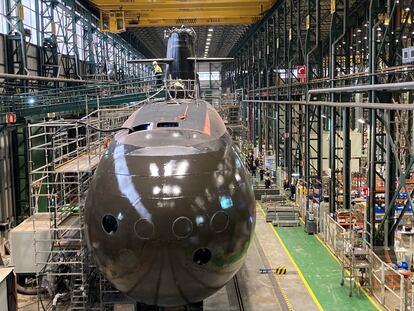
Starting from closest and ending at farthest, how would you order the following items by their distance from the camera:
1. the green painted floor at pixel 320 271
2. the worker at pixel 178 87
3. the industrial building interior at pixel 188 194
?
1. the industrial building interior at pixel 188 194
2. the green painted floor at pixel 320 271
3. the worker at pixel 178 87

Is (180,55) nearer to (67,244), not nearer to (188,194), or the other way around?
(67,244)

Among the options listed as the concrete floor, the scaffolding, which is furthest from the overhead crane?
the scaffolding

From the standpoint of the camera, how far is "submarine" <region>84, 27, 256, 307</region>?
7215 millimetres

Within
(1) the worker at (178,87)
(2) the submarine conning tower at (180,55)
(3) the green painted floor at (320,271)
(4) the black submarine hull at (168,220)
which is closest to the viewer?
(4) the black submarine hull at (168,220)

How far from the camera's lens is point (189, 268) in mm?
7355

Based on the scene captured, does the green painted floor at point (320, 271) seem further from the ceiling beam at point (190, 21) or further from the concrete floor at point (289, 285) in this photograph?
the ceiling beam at point (190, 21)

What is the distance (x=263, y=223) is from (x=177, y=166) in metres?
20.2

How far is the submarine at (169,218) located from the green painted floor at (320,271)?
9.57 m

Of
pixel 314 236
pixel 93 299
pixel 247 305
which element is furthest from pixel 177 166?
pixel 314 236

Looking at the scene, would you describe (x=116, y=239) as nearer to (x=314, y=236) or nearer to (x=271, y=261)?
(x=271, y=261)

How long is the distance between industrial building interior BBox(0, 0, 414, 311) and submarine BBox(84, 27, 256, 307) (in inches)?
0.9

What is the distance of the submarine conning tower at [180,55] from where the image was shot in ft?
76.1

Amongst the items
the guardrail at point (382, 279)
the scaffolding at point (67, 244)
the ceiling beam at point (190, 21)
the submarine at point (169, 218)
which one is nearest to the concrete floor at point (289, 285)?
the guardrail at point (382, 279)

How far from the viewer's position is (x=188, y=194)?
24.3 ft
